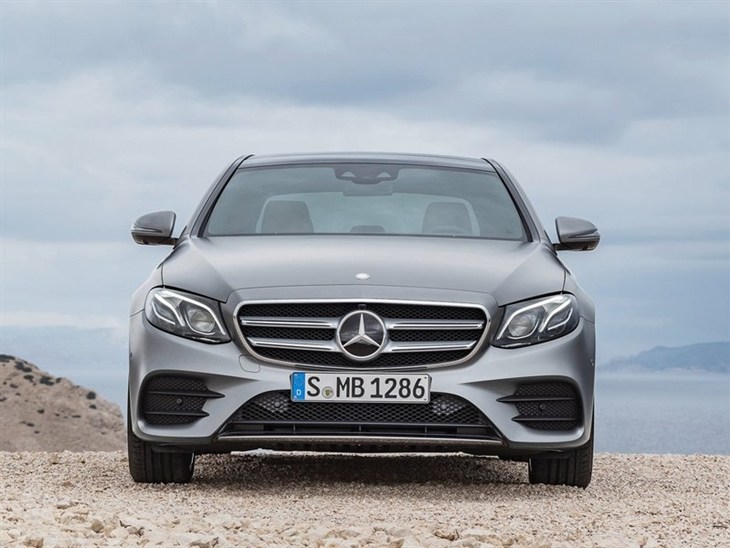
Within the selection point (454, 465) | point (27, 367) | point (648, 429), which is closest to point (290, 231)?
point (454, 465)

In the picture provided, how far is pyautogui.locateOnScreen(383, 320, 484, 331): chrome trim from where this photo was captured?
20.3ft

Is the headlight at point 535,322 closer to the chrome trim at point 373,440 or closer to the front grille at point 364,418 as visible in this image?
the front grille at point 364,418

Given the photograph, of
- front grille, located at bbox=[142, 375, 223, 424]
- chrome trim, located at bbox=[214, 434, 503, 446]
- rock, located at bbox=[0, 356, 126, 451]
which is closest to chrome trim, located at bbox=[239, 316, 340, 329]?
front grille, located at bbox=[142, 375, 223, 424]

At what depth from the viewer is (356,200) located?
7.84 m

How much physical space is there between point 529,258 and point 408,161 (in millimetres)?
1758

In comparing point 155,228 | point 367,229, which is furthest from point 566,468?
point 155,228

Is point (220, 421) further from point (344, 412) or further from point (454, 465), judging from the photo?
point (454, 465)

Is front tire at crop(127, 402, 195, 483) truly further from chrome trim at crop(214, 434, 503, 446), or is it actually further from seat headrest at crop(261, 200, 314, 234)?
seat headrest at crop(261, 200, 314, 234)

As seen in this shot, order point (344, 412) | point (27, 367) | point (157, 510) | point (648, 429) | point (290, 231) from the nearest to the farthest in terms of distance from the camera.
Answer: point (157, 510) < point (344, 412) < point (290, 231) < point (27, 367) < point (648, 429)

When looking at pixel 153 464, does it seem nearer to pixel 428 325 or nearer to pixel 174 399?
pixel 174 399

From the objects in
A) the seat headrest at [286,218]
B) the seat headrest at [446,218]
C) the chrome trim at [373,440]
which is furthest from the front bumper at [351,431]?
the seat headrest at [446,218]

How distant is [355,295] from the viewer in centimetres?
618

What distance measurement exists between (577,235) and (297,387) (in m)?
2.12

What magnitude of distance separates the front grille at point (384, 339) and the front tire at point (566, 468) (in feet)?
2.98
